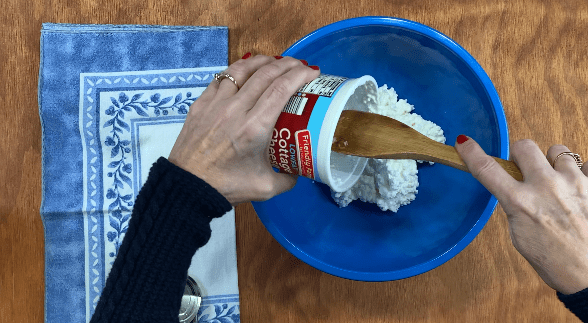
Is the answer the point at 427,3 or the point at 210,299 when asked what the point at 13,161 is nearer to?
the point at 210,299

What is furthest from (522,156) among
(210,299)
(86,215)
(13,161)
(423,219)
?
(13,161)

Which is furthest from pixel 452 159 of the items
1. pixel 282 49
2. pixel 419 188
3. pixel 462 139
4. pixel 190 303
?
pixel 190 303

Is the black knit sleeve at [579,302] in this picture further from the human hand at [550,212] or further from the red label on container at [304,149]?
the red label on container at [304,149]

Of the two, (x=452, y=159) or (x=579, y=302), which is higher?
(x=452, y=159)

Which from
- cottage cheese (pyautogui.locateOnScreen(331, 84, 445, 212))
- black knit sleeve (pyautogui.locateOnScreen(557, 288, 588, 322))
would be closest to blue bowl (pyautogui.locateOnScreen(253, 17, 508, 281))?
cottage cheese (pyautogui.locateOnScreen(331, 84, 445, 212))

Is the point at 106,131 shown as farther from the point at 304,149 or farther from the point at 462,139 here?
the point at 462,139

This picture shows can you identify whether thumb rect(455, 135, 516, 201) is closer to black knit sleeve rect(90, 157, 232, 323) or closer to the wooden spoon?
the wooden spoon

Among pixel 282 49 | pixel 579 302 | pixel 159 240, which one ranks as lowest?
pixel 579 302
